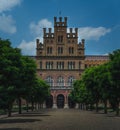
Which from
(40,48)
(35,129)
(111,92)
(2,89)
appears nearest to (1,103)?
(2,89)

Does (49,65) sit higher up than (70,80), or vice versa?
(49,65)

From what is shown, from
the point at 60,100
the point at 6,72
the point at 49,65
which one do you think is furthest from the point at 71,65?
the point at 6,72

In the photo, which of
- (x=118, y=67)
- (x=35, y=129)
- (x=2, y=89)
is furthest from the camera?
(x=118, y=67)

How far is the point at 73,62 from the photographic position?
556 ft

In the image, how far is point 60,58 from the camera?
557 feet

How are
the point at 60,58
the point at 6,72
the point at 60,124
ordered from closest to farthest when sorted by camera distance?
the point at 60,124, the point at 6,72, the point at 60,58

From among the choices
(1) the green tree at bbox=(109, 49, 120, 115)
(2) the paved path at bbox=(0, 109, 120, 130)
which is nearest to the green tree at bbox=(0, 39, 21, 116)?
(2) the paved path at bbox=(0, 109, 120, 130)

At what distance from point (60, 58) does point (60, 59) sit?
411mm

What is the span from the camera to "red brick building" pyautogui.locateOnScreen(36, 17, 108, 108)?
169m

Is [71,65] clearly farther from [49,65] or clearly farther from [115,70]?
[115,70]

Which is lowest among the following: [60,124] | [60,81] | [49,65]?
[60,124]

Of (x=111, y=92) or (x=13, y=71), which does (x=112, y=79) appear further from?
(x=13, y=71)

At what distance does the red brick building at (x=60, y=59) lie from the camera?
169m

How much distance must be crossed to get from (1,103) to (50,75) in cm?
12605
